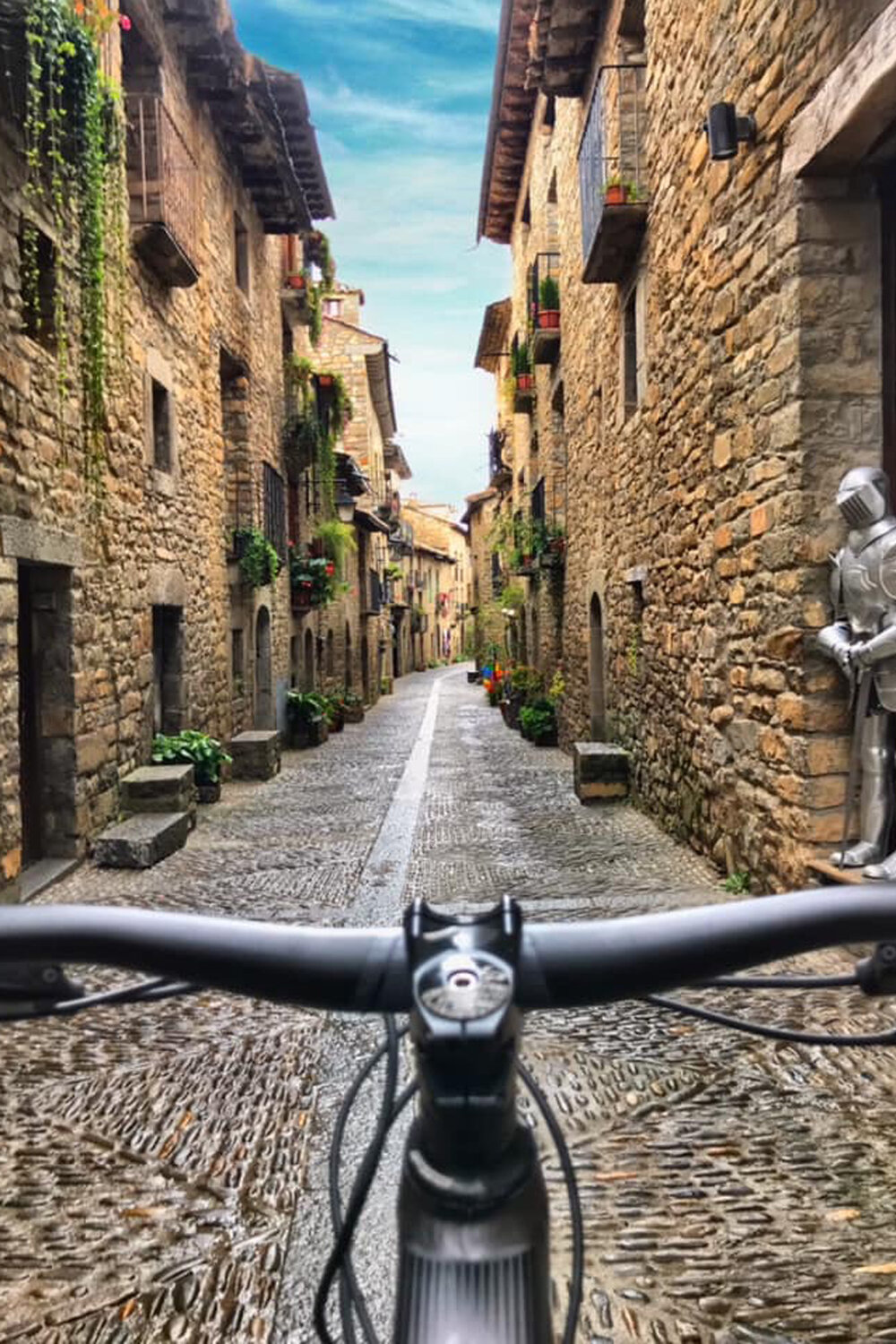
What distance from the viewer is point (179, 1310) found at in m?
2.16

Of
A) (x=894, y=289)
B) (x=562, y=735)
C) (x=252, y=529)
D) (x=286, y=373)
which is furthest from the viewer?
(x=286, y=373)

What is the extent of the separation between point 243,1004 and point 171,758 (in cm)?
502

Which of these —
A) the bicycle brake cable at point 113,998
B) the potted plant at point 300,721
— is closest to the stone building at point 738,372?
the bicycle brake cable at point 113,998

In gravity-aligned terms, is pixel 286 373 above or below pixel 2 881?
above

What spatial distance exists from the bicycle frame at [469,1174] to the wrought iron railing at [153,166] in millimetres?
8515

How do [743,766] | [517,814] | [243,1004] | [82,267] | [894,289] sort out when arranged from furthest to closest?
[517,814]
[82,267]
[743,766]
[894,289]
[243,1004]

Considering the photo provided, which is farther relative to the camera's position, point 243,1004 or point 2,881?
point 2,881

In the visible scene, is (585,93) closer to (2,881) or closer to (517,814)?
(517,814)

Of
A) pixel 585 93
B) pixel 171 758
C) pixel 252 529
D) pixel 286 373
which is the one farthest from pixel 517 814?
pixel 286 373

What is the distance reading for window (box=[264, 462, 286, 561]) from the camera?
13664 mm

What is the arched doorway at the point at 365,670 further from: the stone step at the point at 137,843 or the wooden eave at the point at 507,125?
the stone step at the point at 137,843

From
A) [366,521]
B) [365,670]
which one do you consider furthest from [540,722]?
[365,670]

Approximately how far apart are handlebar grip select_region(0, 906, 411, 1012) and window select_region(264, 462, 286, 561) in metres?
12.9

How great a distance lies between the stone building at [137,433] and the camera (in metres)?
5.83
